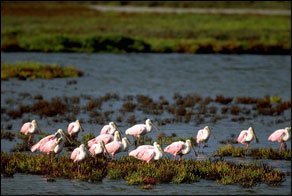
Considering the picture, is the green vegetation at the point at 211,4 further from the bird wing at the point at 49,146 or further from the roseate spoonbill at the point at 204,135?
the bird wing at the point at 49,146

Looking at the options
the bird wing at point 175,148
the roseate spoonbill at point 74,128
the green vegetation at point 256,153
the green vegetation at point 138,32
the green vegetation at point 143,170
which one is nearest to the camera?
the green vegetation at point 143,170

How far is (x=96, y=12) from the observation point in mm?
92500

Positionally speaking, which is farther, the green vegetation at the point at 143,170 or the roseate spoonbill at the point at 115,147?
the roseate spoonbill at the point at 115,147

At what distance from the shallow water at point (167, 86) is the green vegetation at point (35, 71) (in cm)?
92

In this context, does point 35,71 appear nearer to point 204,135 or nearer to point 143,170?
point 204,135

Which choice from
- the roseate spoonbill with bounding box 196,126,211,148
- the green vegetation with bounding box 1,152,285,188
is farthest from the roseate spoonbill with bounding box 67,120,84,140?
the roseate spoonbill with bounding box 196,126,211,148

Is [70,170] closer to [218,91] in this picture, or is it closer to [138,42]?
[218,91]

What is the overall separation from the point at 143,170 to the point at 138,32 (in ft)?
164

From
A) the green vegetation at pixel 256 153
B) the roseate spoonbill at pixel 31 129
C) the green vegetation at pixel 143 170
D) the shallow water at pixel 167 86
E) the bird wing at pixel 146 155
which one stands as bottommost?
the shallow water at pixel 167 86

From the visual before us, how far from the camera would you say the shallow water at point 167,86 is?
16047mm

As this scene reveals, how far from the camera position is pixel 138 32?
6606cm

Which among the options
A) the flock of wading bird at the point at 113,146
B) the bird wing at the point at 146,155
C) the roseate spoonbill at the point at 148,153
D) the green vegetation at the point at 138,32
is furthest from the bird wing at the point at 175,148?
the green vegetation at the point at 138,32

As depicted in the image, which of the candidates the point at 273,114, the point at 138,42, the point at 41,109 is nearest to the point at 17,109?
the point at 41,109

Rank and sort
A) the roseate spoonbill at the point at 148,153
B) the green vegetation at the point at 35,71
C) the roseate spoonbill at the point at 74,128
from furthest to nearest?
the green vegetation at the point at 35,71 → the roseate spoonbill at the point at 74,128 → the roseate spoonbill at the point at 148,153
